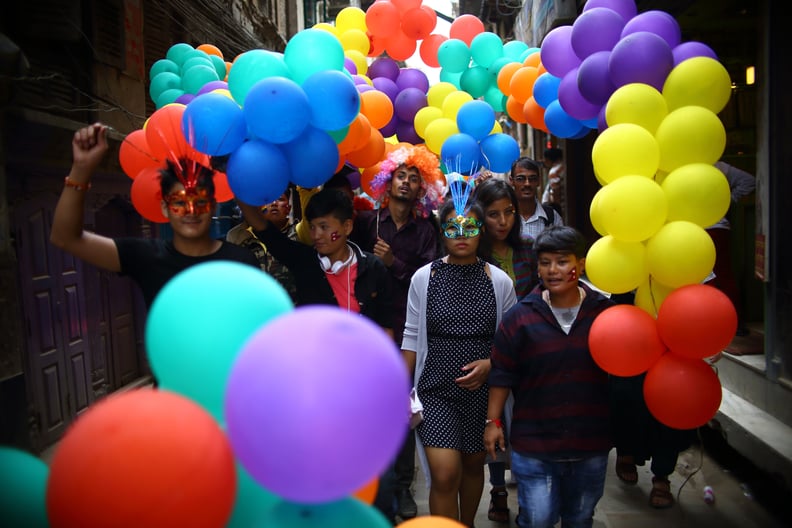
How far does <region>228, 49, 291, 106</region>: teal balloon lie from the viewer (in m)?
3.08

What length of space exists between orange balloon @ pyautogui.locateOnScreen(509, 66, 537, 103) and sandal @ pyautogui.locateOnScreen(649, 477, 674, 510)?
2900mm

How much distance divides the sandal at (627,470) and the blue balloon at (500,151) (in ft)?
7.66

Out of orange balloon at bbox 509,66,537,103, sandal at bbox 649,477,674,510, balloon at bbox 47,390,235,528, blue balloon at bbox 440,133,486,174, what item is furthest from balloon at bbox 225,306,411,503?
orange balloon at bbox 509,66,537,103

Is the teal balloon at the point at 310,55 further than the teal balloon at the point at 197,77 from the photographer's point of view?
No

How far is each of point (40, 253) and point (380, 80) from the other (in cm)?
335

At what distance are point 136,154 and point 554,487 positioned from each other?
250cm

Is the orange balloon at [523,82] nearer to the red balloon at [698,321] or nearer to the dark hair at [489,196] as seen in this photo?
the dark hair at [489,196]

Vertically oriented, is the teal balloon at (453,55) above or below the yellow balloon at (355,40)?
below

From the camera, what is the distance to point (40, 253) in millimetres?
5371

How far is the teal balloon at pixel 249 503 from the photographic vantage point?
1.22 metres

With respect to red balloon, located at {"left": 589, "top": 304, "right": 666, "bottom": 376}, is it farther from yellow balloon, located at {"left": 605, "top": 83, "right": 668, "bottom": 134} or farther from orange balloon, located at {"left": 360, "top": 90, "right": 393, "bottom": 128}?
orange balloon, located at {"left": 360, "top": 90, "right": 393, "bottom": 128}

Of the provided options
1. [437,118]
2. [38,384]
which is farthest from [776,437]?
[38,384]

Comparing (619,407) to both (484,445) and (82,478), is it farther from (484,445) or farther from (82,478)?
(82,478)

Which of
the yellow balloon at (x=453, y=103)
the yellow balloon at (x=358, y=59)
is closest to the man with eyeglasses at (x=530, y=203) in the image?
the yellow balloon at (x=453, y=103)
